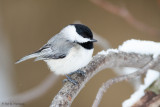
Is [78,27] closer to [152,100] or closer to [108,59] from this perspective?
[108,59]

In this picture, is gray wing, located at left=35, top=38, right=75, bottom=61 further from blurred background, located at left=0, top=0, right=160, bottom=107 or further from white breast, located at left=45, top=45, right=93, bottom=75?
blurred background, located at left=0, top=0, right=160, bottom=107

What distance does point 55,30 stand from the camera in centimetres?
228

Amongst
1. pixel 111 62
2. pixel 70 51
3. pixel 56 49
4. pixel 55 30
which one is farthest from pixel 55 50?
pixel 55 30

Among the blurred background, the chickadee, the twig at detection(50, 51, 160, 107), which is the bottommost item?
the twig at detection(50, 51, 160, 107)

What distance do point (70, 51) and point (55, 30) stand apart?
97 centimetres

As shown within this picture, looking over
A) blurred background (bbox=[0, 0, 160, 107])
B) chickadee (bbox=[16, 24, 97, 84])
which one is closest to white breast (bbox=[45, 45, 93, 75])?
chickadee (bbox=[16, 24, 97, 84])

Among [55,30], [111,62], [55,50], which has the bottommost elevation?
[111,62]

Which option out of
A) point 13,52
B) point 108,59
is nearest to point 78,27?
point 108,59

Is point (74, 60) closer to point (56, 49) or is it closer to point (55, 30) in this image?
point (56, 49)

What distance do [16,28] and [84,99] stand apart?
3.00 ft

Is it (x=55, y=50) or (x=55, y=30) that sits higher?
(x=55, y=30)

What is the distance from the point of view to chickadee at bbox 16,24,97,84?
1.32 meters

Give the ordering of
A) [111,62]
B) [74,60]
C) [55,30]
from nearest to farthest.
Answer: [74,60] → [111,62] → [55,30]

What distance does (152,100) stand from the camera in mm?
914
